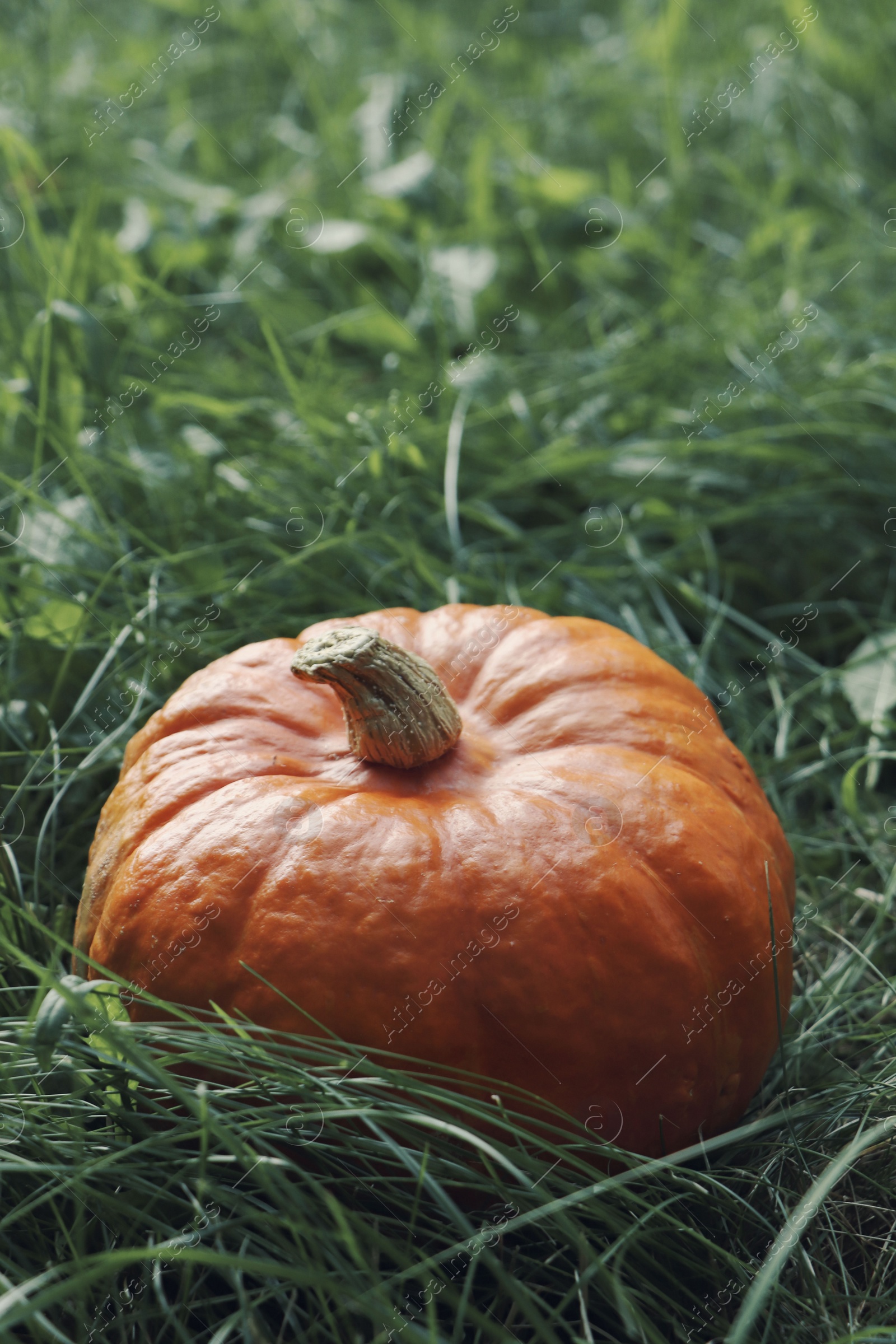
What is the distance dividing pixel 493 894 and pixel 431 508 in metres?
1.80

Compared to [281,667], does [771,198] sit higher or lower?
lower

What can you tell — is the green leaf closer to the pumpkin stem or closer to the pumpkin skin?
the pumpkin skin

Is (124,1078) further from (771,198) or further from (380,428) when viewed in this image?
(771,198)

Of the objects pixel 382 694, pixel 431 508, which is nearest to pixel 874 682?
pixel 431 508

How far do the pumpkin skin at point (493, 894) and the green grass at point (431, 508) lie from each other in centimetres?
9

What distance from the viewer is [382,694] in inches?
66.6

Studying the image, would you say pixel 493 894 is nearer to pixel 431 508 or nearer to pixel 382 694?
pixel 382 694

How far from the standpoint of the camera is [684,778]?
5.71 ft

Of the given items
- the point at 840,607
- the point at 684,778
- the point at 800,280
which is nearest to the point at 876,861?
the point at 684,778

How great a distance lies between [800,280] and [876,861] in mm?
2626

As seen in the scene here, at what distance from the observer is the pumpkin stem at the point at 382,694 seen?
1689 mm

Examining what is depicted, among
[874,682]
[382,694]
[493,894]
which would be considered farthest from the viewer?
[874,682]

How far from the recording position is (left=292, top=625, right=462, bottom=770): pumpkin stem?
1.69 metres

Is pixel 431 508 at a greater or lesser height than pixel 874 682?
greater
